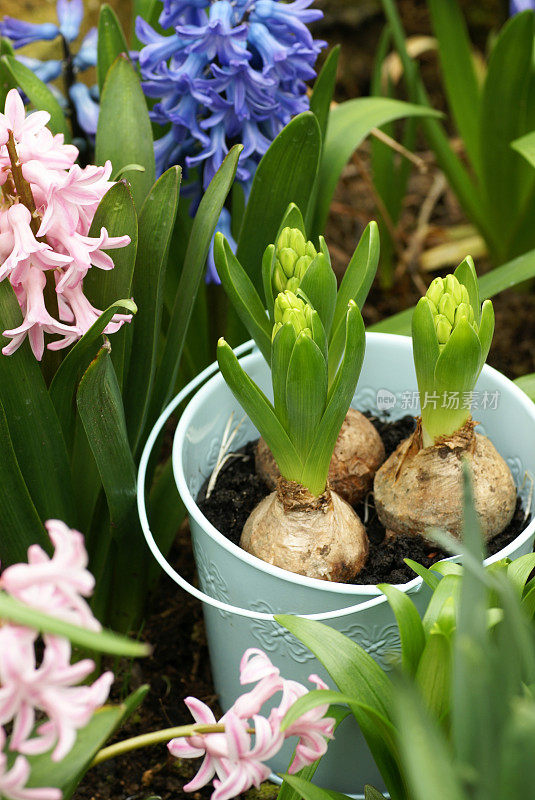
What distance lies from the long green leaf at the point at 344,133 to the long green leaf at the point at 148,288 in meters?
0.35

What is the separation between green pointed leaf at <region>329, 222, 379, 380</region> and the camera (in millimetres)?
903

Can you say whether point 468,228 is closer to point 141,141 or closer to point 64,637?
point 141,141

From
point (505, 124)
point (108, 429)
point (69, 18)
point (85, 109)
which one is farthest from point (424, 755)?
point (505, 124)

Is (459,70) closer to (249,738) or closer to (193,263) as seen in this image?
(193,263)

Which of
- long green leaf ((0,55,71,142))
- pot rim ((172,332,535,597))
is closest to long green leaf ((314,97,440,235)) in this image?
pot rim ((172,332,535,597))

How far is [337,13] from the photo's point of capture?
2.36 m

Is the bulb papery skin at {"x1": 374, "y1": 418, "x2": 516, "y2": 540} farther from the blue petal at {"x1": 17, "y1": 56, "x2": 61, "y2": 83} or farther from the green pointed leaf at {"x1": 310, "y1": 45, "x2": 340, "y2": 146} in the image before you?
the blue petal at {"x1": 17, "y1": 56, "x2": 61, "y2": 83}

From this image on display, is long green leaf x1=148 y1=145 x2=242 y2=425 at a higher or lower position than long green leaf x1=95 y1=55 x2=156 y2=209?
lower

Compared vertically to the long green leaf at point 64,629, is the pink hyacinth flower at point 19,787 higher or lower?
lower

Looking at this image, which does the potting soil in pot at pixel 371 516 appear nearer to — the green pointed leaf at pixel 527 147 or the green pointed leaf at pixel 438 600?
the green pointed leaf at pixel 438 600

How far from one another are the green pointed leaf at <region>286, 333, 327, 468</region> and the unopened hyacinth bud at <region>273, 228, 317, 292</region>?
0.12m

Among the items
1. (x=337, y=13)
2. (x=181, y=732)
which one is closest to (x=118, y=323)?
(x=181, y=732)

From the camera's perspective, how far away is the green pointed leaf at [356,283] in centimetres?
90

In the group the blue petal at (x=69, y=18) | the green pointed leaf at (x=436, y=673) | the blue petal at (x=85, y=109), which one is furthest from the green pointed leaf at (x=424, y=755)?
the blue petal at (x=69, y=18)
